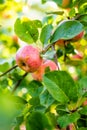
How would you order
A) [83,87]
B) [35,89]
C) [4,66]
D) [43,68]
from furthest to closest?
[4,66] < [43,68] < [35,89] < [83,87]

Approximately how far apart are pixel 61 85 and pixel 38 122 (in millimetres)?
151

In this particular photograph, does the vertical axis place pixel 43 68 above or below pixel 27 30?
below

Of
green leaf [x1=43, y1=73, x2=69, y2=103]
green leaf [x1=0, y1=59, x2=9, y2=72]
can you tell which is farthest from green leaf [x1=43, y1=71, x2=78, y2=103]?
green leaf [x1=0, y1=59, x2=9, y2=72]

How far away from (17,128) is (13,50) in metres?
1.05

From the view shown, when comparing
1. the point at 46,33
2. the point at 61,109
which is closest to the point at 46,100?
the point at 61,109

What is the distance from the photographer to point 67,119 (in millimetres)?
904

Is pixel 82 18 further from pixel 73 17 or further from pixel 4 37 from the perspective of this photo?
pixel 4 37

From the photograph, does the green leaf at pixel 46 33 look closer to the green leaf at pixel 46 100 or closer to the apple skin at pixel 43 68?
the apple skin at pixel 43 68

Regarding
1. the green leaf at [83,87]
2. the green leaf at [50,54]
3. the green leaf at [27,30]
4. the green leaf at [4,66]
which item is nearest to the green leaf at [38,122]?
the green leaf at [83,87]

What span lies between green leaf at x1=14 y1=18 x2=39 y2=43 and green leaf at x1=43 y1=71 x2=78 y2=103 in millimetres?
335

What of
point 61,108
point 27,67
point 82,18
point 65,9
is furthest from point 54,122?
point 65,9

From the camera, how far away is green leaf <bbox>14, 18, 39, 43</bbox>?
1.24 metres

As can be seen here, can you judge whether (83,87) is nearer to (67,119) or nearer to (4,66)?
(67,119)

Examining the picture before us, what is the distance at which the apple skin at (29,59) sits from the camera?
1223 mm
